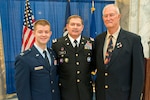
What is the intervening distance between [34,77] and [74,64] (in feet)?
1.47

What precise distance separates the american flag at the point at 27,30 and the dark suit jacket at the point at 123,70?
2157 millimetres

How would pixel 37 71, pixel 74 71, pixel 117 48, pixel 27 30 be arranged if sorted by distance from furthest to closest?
1. pixel 27 30
2. pixel 74 71
3. pixel 117 48
4. pixel 37 71

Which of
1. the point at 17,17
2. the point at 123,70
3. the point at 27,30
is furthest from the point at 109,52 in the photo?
the point at 17,17

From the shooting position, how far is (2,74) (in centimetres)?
409

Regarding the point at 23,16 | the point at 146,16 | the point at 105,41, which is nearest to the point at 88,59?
the point at 105,41

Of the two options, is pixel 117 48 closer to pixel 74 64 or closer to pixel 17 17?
pixel 74 64

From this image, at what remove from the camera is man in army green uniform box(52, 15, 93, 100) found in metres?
2.16

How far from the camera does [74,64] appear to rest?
2.17m

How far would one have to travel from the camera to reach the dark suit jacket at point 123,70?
201 cm

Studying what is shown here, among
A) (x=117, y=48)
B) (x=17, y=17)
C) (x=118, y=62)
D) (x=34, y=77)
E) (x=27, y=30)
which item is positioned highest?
(x=17, y=17)

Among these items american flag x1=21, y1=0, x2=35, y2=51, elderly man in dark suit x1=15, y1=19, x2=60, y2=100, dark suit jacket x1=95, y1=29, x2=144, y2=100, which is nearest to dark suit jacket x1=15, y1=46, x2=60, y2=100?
elderly man in dark suit x1=15, y1=19, x2=60, y2=100

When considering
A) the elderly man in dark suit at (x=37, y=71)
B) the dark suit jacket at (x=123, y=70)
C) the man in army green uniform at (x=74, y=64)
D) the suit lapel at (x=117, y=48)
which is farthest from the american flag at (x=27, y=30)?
the suit lapel at (x=117, y=48)

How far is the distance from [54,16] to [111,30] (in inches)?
98.4

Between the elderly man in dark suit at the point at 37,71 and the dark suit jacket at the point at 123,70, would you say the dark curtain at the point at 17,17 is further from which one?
the dark suit jacket at the point at 123,70
